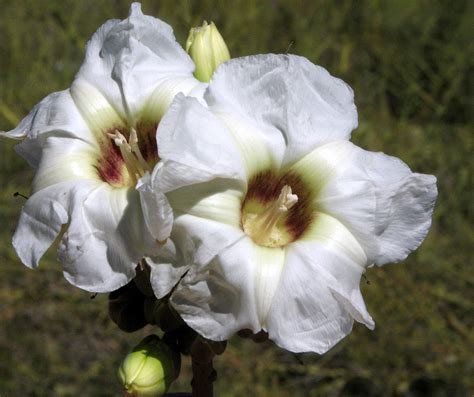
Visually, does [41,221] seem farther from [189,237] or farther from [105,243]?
[189,237]

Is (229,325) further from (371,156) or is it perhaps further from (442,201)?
(442,201)

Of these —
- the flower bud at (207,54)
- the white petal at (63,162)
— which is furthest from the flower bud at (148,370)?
the flower bud at (207,54)

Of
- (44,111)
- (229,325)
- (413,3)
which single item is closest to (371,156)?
(229,325)

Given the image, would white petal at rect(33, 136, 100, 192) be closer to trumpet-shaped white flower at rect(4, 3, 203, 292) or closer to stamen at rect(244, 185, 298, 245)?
trumpet-shaped white flower at rect(4, 3, 203, 292)

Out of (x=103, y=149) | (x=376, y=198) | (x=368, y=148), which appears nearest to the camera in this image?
(x=376, y=198)

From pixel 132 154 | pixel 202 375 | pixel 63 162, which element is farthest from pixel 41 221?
pixel 202 375

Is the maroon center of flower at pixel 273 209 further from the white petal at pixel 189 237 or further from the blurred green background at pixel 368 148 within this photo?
the blurred green background at pixel 368 148
